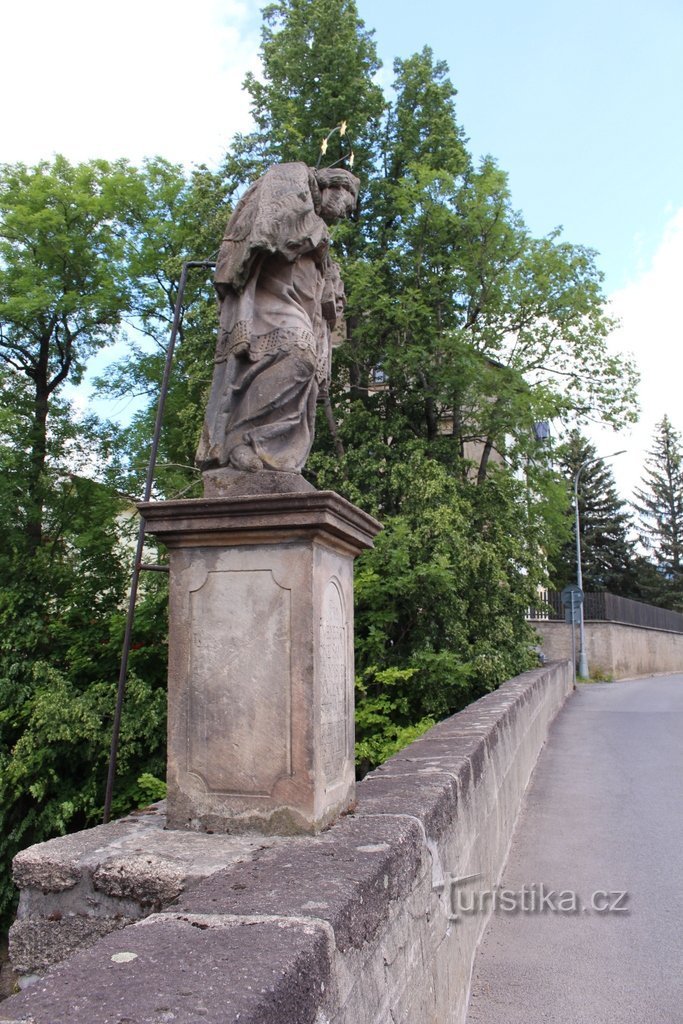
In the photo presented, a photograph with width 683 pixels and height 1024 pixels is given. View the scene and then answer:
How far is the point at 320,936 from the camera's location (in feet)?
5.70

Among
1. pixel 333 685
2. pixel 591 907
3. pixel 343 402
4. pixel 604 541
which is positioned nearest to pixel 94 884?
pixel 333 685

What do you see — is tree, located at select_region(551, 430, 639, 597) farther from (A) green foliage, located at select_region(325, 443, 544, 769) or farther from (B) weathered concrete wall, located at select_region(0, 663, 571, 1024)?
(B) weathered concrete wall, located at select_region(0, 663, 571, 1024)

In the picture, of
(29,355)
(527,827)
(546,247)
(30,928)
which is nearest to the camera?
(30,928)

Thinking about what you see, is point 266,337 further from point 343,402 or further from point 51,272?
point 51,272

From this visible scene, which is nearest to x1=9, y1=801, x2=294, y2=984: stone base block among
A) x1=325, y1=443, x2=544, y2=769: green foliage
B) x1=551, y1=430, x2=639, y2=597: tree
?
x1=325, y1=443, x2=544, y2=769: green foliage

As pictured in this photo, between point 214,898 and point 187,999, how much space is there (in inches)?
25.3

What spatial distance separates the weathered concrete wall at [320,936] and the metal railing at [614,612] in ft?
66.4

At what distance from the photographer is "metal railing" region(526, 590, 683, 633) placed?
28.0 metres

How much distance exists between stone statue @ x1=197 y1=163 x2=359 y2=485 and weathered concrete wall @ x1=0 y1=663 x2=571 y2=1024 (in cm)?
150

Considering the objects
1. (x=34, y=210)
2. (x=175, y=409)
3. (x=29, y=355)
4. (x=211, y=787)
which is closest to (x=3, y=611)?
(x=175, y=409)

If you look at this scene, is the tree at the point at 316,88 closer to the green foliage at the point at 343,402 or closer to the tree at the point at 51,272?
the green foliage at the point at 343,402

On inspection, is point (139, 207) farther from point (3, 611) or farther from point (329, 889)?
point (329, 889)

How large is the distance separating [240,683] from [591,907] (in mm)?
2519

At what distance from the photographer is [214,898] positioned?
2057 millimetres
